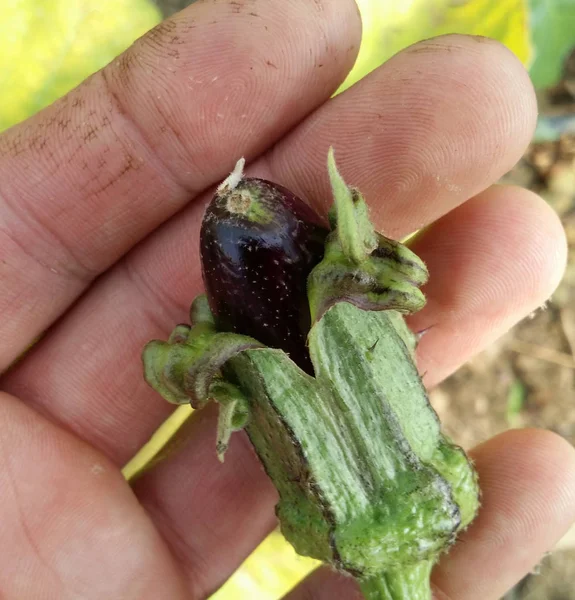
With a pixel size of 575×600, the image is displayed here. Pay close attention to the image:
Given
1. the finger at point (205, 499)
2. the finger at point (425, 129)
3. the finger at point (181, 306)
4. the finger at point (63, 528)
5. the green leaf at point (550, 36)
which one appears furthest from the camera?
the green leaf at point (550, 36)

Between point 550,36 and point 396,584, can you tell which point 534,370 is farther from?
point 396,584

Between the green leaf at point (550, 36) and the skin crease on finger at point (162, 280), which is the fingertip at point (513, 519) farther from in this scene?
the green leaf at point (550, 36)

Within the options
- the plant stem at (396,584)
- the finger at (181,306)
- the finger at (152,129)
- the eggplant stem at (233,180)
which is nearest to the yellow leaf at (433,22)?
the finger at (152,129)

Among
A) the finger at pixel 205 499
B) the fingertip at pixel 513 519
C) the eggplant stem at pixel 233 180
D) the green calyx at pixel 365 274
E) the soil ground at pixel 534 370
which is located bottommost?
the soil ground at pixel 534 370

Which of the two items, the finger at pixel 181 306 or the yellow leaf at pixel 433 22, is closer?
the finger at pixel 181 306

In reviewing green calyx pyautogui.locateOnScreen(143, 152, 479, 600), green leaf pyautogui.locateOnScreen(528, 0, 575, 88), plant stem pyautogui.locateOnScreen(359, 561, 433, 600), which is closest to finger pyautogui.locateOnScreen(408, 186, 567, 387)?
green calyx pyautogui.locateOnScreen(143, 152, 479, 600)

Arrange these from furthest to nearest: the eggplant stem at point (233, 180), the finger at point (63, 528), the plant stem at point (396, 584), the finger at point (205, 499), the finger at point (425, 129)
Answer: the finger at point (205, 499) → the finger at point (63, 528) → the finger at point (425, 129) → the plant stem at point (396, 584) → the eggplant stem at point (233, 180)
